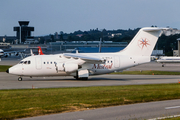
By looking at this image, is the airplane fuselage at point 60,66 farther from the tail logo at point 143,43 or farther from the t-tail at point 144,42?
the tail logo at point 143,43

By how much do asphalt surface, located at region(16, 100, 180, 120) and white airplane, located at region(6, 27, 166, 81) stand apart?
15565 millimetres

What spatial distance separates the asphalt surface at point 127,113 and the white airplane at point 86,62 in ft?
51.1

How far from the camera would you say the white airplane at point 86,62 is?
103 feet

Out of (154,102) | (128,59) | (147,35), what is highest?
(147,35)

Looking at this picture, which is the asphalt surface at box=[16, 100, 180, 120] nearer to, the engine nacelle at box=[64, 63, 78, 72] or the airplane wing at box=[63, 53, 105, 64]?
the airplane wing at box=[63, 53, 105, 64]

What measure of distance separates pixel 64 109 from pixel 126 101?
4232 millimetres

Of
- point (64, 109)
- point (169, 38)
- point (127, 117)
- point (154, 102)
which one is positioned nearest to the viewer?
point (127, 117)

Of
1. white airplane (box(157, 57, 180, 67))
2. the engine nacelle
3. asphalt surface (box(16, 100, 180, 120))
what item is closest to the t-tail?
the engine nacelle

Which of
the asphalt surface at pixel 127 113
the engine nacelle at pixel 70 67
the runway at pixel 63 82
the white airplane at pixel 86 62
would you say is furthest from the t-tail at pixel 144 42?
the asphalt surface at pixel 127 113

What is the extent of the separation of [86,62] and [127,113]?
19.1 meters

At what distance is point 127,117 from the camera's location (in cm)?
1222

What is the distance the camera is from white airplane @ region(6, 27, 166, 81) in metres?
31.5

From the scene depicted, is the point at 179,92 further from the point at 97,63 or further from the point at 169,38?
the point at 169,38

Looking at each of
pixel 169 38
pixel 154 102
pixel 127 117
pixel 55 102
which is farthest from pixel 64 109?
pixel 169 38
